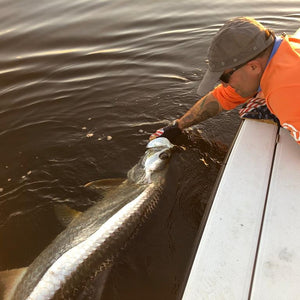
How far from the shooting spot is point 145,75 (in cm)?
627

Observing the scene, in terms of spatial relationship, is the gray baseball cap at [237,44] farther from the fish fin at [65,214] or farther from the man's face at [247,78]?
the fish fin at [65,214]

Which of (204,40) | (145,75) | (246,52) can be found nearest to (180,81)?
(145,75)

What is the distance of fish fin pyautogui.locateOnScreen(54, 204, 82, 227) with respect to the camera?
3.43m

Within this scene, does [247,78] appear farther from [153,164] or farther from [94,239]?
[94,239]

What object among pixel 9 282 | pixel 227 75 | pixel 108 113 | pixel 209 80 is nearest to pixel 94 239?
pixel 9 282

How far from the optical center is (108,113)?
5.29 m

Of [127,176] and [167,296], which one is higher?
[127,176]

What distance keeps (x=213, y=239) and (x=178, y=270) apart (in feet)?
2.78

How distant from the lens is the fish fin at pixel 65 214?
3.43m

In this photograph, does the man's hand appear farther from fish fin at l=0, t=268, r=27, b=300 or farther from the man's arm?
fish fin at l=0, t=268, r=27, b=300

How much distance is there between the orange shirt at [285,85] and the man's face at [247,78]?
13 cm

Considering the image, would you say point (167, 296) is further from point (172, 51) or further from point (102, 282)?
point (172, 51)

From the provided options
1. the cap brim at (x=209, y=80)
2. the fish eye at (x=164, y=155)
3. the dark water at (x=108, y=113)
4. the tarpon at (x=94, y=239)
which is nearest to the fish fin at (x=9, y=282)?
the tarpon at (x=94, y=239)

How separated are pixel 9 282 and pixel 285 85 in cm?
289
